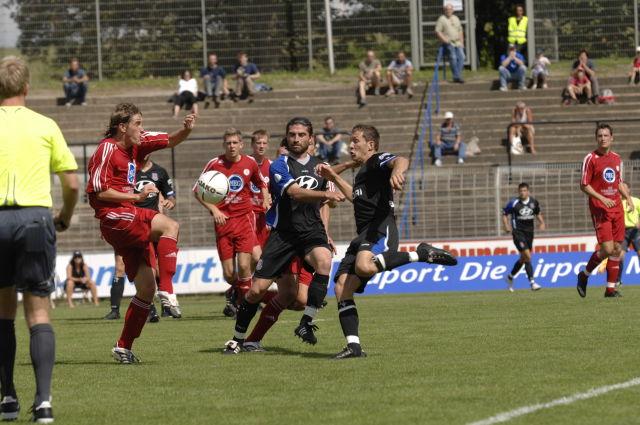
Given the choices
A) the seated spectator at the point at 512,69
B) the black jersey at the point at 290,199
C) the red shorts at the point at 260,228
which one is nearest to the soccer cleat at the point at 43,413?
the black jersey at the point at 290,199

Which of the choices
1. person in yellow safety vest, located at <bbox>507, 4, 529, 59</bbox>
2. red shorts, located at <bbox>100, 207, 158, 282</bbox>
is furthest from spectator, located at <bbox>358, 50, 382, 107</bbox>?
red shorts, located at <bbox>100, 207, 158, 282</bbox>

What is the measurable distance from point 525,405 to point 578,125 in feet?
84.8

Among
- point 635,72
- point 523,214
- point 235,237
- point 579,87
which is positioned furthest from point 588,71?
point 235,237

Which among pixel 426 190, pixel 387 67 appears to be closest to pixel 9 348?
pixel 426 190

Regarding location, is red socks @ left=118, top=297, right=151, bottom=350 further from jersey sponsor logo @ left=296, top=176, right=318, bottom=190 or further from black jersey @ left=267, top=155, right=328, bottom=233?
jersey sponsor logo @ left=296, top=176, right=318, bottom=190

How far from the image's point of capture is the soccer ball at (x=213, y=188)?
15.8 metres

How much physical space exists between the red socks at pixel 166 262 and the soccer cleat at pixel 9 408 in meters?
9.31

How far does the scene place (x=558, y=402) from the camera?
777cm

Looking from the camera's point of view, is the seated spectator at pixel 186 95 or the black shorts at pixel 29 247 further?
the seated spectator at pixel 186 95

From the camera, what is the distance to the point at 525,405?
7691 mm

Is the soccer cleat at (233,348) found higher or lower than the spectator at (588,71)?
lower

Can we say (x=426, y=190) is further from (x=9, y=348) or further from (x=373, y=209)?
(x=9, y=348)

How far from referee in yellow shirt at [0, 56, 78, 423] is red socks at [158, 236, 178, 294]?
9404 millimetres

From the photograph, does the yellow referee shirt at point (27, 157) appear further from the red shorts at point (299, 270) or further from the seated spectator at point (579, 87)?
the seated spectator at point (579, 87)
